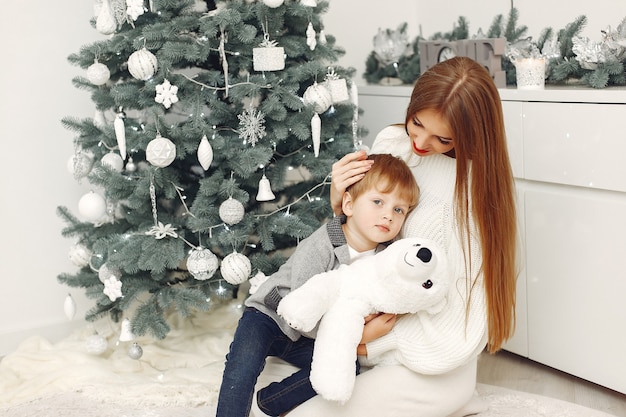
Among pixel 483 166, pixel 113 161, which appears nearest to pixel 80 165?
pixel 113 161

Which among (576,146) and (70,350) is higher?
(576,146)

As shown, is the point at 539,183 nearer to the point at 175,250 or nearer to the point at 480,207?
the point at 480,207

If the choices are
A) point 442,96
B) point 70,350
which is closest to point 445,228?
point 442,96

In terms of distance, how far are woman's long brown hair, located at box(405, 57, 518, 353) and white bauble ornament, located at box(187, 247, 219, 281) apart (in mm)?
736

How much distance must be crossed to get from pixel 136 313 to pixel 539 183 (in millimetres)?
1276

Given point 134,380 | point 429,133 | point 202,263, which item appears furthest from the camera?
point 134,380

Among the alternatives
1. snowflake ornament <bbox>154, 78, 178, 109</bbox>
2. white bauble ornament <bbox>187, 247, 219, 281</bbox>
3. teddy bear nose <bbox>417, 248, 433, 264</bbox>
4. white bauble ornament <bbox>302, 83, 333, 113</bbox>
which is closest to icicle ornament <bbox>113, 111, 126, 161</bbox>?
snowflake ornament <bbox>154, 78, 178, 109</bbox>

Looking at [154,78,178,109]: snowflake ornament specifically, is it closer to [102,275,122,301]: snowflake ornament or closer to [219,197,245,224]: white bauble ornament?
[219,197,245,224]: white bauble ornament

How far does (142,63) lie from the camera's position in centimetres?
207

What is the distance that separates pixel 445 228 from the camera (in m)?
1.86

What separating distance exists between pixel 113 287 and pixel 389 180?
37.5 inches

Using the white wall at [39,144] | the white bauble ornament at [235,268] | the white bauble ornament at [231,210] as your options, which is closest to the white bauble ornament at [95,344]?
the white wall at [39,144]

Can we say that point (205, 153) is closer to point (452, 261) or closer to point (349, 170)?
point (349, 170)

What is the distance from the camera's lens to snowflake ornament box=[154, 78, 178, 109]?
2.10m
